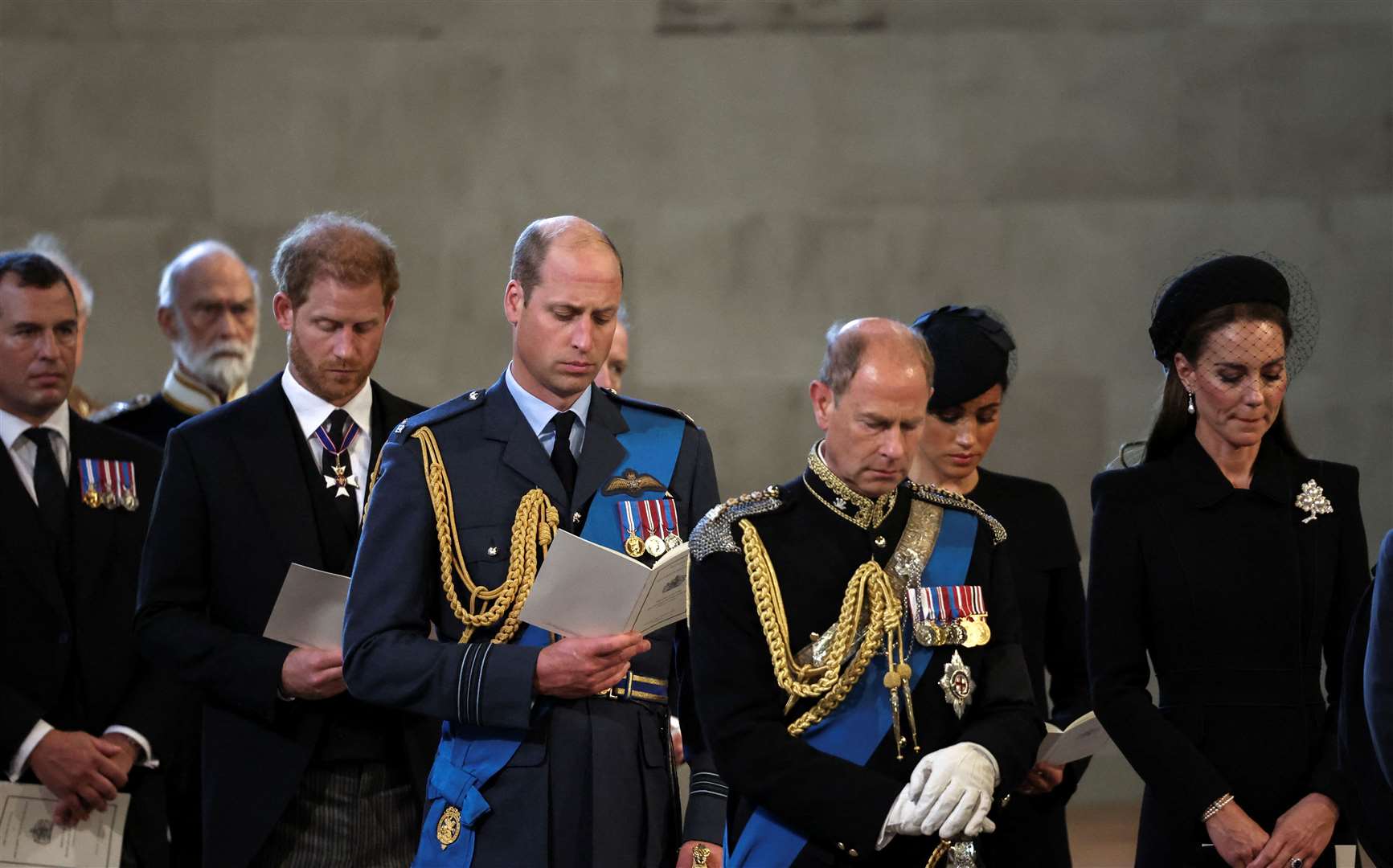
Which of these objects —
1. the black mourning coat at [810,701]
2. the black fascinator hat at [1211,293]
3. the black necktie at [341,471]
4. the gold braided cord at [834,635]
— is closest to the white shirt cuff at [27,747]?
the black necktie at [341,471]

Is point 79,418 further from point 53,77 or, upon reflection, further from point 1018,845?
point 53,77

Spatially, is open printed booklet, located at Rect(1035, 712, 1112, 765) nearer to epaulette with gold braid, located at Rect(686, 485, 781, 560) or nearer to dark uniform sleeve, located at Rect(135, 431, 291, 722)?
epaulette with gold braid, located at Rect(686, 485, 781, 560)

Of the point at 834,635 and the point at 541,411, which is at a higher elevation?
the point at 541,411

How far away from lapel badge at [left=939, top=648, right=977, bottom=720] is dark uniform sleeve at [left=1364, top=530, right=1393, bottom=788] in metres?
0.57

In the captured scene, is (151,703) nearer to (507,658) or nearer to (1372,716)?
(507,658)

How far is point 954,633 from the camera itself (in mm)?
2615

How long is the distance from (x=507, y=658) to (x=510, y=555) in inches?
8.0

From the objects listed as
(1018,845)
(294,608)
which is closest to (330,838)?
(294,608)

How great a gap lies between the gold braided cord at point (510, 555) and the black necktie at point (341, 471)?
1.81ft

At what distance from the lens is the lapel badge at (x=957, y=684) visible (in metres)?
2.61

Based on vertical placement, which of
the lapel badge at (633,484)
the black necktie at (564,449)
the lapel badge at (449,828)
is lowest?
the lapel badge at (449,828)

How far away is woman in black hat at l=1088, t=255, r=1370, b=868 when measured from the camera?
3035 millimetres

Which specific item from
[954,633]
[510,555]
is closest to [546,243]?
[510,555]

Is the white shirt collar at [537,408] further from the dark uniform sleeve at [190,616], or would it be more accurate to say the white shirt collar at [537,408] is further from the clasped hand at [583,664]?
the dark uniform sleeve at [190,616]
